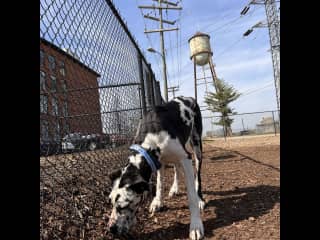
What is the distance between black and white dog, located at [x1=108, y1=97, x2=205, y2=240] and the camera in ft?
8.50

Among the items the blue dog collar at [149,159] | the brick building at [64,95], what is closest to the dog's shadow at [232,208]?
the blue dog collar at [149,159]

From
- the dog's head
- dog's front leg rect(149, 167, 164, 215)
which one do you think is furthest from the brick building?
dog's front leg rect(149, 167, 164, 215)

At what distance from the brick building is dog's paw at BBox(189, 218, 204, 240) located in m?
1.72

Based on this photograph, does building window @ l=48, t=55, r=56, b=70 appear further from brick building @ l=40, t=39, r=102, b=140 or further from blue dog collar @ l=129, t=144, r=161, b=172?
blue dog collar @ l=129, t=144, r=161, b=172

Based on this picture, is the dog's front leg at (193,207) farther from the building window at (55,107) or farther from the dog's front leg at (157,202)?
the building window at (55,107)

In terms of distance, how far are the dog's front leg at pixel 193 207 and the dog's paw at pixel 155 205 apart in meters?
0.77

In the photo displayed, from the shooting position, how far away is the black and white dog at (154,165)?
Answer: 2.59 m

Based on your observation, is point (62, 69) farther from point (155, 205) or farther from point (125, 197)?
point (155, 205)

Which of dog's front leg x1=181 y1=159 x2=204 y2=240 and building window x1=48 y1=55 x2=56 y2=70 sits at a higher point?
building window x1=48 y1=55 x2=56 y2=70

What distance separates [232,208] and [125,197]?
1758mm
